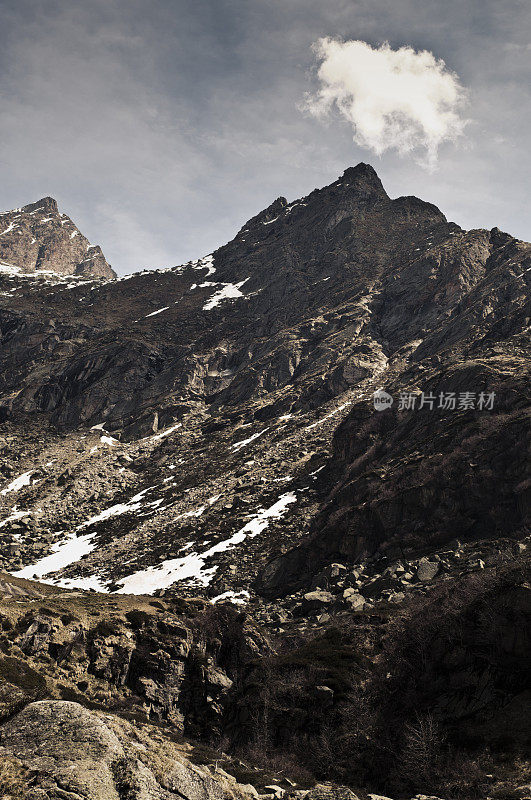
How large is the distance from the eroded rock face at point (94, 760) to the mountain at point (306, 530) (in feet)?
6.32

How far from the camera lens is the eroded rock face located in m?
12.9

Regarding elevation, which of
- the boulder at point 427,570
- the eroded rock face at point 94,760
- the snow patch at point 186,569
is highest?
the boulder at point 427,570

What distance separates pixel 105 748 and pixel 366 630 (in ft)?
72.5

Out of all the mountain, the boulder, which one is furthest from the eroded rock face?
the boulder

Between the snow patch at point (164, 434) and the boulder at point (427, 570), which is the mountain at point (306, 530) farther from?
the snow patch at point (164, 434)

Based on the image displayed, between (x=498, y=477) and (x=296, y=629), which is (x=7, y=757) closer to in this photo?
(x=296, y=629)

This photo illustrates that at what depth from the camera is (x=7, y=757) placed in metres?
13.3

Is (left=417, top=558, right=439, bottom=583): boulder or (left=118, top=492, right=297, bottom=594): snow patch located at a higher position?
(left=417, top=558, right=439, bottom=583): boulder

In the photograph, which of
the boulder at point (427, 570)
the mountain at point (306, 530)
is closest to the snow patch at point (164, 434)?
Answer: the mountain at point (306, 530)

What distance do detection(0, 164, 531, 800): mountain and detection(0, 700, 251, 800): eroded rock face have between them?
1927mm

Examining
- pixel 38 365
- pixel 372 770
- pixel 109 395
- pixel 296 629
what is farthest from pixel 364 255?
pixel 372 770

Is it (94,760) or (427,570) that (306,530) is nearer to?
(427,570)

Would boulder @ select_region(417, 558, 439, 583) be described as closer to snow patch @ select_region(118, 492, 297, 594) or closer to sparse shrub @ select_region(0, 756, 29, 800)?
snow patch @ select_region(118, 492, 297, 594)

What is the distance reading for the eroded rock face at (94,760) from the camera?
12.9 m
